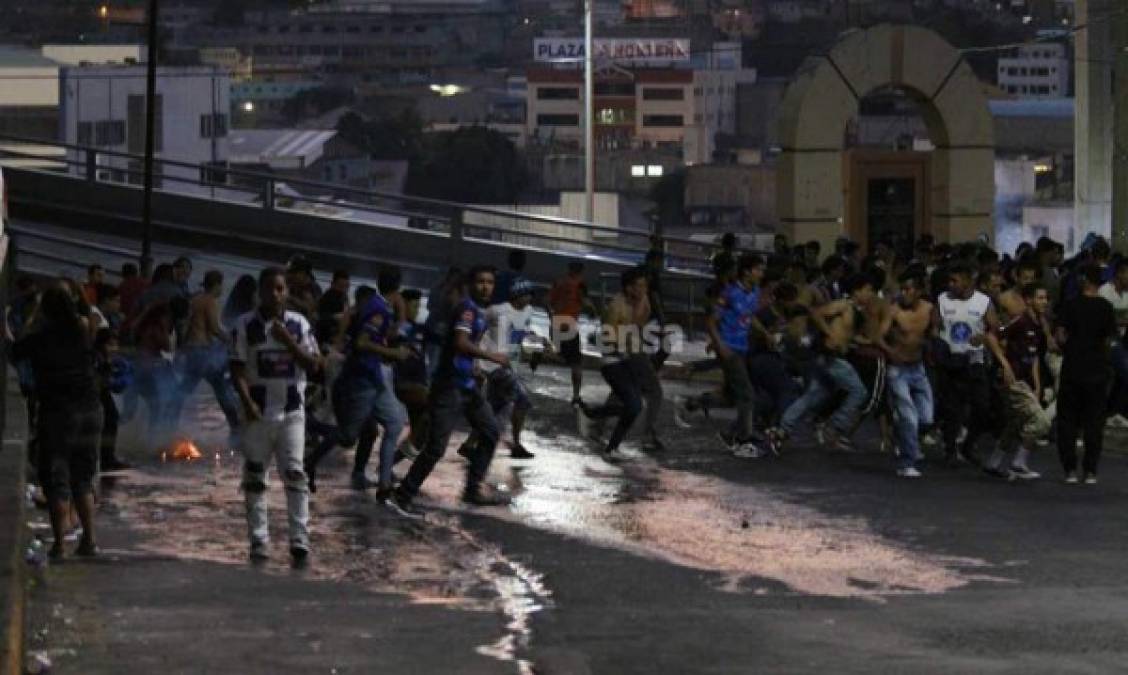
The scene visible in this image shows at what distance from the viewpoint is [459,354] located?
637 inches

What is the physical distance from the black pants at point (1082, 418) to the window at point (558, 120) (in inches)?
2658

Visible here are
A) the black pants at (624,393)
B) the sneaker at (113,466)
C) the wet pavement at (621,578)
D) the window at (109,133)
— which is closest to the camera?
the wet pavement at (621,578)

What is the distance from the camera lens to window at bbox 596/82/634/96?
3602 inches

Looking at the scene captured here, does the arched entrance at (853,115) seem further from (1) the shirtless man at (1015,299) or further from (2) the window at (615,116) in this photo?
(2) the window at (615,116)

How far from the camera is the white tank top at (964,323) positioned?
18.7 metres

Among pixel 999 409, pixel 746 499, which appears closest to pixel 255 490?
pixel 746 499

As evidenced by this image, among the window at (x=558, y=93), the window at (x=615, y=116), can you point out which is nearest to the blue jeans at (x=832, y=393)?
the window at (x=558, y=93)

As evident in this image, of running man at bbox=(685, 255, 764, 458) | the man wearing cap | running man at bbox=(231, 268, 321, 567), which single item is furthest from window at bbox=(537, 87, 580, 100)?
running man at bbox=(231, 268, 321, 567)

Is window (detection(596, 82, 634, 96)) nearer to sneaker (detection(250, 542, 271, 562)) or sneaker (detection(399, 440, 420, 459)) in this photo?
sneaker (detection(399, 440, 420, 459))

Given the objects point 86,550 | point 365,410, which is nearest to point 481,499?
point 365,410

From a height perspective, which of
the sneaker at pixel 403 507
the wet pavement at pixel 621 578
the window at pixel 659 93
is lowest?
the wet pavement at pixel 621 578

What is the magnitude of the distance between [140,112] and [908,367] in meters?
34.9

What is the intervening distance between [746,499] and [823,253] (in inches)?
497

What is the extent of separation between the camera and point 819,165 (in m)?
29.5
